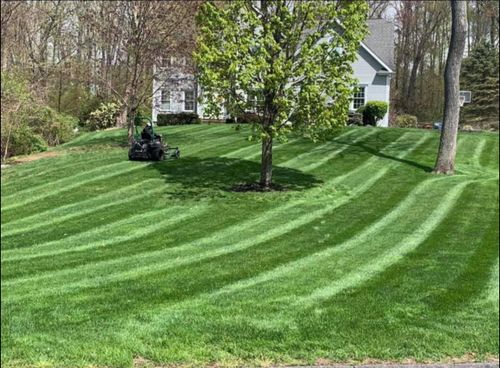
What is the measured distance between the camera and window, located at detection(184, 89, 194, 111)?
21381 millimetres

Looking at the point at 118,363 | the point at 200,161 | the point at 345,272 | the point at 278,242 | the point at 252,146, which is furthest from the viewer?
the point at 252,146

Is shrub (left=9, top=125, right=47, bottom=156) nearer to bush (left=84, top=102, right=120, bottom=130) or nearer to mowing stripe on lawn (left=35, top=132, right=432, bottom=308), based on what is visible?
bush (left=84, top=102, right=120, bottom=130)

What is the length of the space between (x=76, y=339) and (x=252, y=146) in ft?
45.7

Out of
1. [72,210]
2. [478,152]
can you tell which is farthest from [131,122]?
[478,152]

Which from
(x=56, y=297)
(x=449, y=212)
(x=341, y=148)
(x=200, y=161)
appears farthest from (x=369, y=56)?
(x=56, y=297)

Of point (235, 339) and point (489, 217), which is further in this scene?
point (489, 217)

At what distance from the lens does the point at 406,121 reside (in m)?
20.5

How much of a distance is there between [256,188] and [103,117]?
38.9ft

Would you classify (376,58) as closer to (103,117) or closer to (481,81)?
(481,81)

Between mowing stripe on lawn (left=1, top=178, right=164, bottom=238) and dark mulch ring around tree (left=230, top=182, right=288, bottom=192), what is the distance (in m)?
1.82

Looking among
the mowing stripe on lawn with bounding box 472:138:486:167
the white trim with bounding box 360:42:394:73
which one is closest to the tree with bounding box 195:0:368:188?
the mowing stripe on lawn with bounding box 472:138:486:167

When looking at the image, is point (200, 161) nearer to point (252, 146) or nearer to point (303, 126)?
point (252, 146)

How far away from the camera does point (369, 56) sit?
108 ft

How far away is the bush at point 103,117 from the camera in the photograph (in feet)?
72.6
